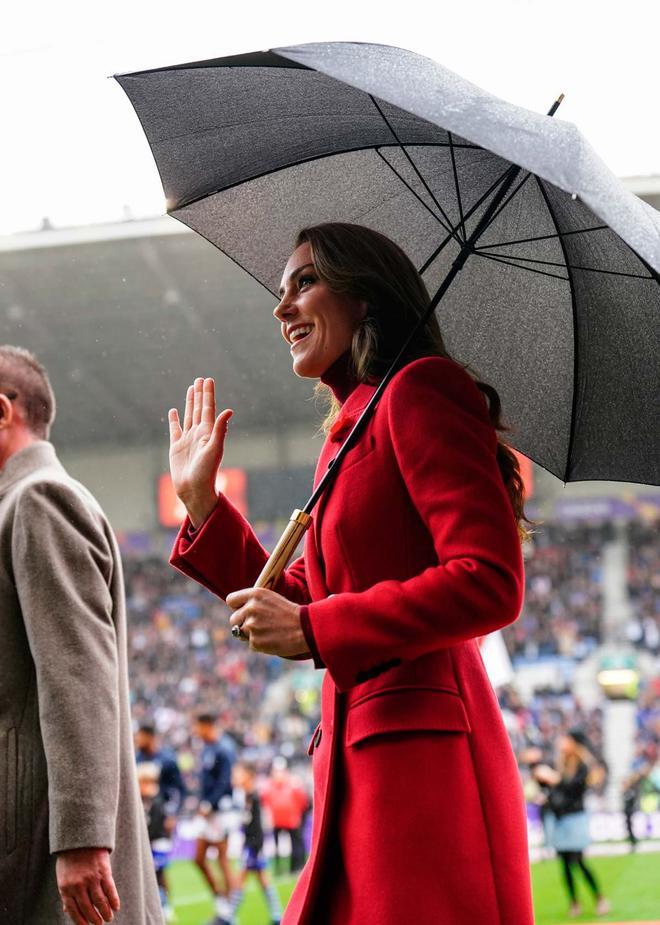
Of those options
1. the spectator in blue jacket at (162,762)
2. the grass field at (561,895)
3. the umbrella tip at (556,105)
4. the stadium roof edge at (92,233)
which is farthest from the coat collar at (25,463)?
the stadium roof edge at (92,233)

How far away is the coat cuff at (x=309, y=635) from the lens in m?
1.21

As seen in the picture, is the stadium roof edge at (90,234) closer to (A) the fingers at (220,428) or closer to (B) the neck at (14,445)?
(B) the neck at (14,445)

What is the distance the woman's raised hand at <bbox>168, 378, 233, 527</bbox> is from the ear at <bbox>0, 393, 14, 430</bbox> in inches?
20.2

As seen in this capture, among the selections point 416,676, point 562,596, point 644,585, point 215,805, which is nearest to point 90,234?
point 215,805

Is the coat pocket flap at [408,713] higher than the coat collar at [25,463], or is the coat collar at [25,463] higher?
the coat collar at [25,463]

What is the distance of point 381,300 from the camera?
147cm

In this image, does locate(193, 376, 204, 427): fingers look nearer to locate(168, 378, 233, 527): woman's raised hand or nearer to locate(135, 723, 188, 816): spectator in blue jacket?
locate(168, 378, 233, 527): woman's raised hand

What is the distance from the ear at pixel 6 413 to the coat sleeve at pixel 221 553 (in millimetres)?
585

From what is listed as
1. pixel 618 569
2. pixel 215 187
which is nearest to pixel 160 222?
pixel 618 569

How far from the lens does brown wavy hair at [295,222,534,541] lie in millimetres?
1451

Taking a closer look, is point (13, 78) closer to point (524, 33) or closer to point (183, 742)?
point (524, 33)

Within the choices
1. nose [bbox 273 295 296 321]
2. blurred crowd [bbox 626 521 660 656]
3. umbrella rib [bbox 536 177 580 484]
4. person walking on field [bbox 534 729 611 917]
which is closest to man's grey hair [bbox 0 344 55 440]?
nose [bbox 273 295 296 321]

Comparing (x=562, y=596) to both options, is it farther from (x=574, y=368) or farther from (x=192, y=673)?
(x=574, y=368)

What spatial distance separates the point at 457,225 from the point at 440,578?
0.63m
